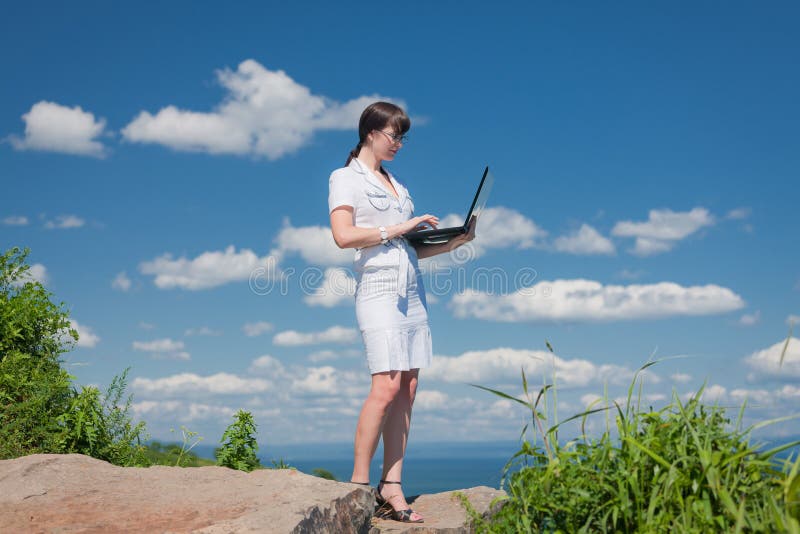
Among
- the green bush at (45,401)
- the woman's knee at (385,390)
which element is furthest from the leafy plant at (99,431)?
the woman's knee at (385,390)

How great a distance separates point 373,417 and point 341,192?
5.29 feet

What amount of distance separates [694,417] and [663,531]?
0.67 m

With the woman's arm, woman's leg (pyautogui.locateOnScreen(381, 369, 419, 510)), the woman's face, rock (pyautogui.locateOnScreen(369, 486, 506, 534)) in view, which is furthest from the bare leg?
the woman's face

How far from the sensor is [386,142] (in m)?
5.66

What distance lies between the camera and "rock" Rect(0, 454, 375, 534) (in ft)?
13.6

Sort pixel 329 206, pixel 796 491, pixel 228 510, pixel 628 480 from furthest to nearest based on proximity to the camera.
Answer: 1. pixel 329 206
2. pixel 228 510
3. pixel 628 480
4. pixel 796 491

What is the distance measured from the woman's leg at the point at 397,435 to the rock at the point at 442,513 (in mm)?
238

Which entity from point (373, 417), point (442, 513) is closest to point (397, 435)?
point (373, 417)

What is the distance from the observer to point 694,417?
368 cm

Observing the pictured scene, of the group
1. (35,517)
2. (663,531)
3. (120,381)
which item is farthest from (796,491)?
(120,381)

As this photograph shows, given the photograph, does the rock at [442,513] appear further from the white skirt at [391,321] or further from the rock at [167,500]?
the white skirt at [391,321]

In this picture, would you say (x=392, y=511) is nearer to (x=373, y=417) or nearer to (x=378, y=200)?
(x=373, y=417)

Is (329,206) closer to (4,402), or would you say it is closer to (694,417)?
(694,417)

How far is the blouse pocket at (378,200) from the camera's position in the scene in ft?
18.2
